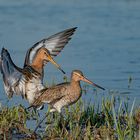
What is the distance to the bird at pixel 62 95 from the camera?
966 centimetres

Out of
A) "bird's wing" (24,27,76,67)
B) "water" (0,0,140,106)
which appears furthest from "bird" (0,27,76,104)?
"water" (0,0,140,106)

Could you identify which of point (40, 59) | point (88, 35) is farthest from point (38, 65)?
point (88, 35)

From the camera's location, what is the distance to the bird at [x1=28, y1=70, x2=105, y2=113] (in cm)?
966

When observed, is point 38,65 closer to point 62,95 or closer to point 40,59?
point 40,59

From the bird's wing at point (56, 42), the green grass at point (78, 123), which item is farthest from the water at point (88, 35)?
the green grass at point (78, 123)

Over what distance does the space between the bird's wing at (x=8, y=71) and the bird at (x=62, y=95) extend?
0.44 metres

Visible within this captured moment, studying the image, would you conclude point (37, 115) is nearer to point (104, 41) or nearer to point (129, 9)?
point (104, 41)

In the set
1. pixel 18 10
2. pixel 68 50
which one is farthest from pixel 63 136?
pixel 18 10

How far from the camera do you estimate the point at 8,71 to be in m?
9.80

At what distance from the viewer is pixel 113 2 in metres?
22.1

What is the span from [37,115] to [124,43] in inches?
270

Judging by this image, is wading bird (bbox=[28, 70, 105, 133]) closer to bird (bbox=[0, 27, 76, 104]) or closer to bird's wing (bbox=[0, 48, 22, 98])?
bird (bbox=[0, 27, 76, 104])

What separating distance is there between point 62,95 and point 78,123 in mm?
529

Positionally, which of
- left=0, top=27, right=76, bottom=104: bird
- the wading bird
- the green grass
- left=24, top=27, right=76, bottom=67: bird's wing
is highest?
left=24, top=27, right=76, bottom=67: bird's wing
